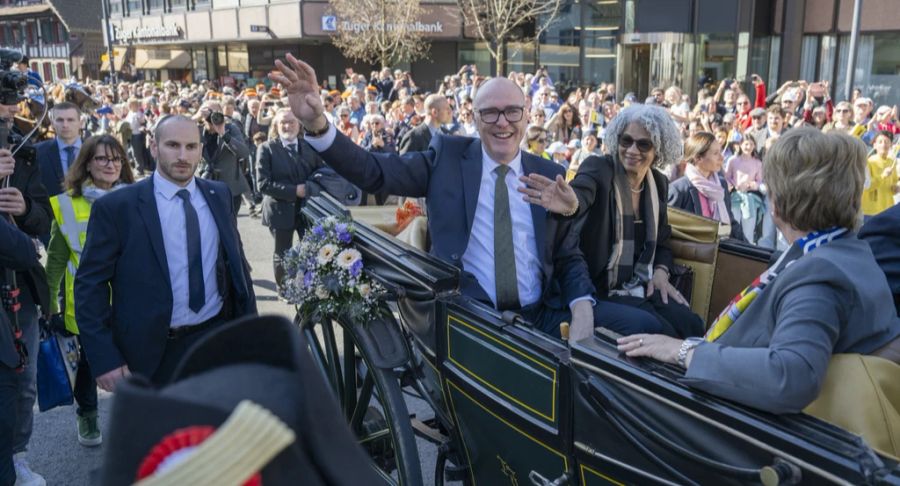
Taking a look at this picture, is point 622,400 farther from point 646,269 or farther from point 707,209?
point 707,209

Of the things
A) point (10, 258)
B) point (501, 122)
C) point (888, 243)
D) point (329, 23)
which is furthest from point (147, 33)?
point (888, 243)

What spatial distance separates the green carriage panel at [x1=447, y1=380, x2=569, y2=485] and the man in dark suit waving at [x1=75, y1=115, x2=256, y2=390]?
117cm

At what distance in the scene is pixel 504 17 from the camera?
2172cm

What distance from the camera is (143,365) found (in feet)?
9.71

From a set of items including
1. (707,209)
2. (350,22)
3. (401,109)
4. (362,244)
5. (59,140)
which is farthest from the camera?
(350,22)

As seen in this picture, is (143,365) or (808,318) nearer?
(808,318)

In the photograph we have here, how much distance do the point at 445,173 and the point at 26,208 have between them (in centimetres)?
215

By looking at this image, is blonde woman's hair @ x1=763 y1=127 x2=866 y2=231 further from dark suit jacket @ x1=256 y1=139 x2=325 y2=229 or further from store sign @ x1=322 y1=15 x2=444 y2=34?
store sign @ x1=322 y1=15 x2=444 y2=34

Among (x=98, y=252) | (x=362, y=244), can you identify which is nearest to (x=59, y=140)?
(x=98, y=252)

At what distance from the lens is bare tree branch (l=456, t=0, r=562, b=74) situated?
69.0ft

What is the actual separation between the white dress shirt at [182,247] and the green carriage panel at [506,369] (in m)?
1.12

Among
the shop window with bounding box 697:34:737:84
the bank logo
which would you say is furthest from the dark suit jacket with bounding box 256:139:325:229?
the bank logo

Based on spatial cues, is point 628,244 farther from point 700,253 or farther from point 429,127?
point 429,127

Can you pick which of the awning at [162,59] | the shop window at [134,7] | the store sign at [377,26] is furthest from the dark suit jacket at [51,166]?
the shop window at [134,7]
